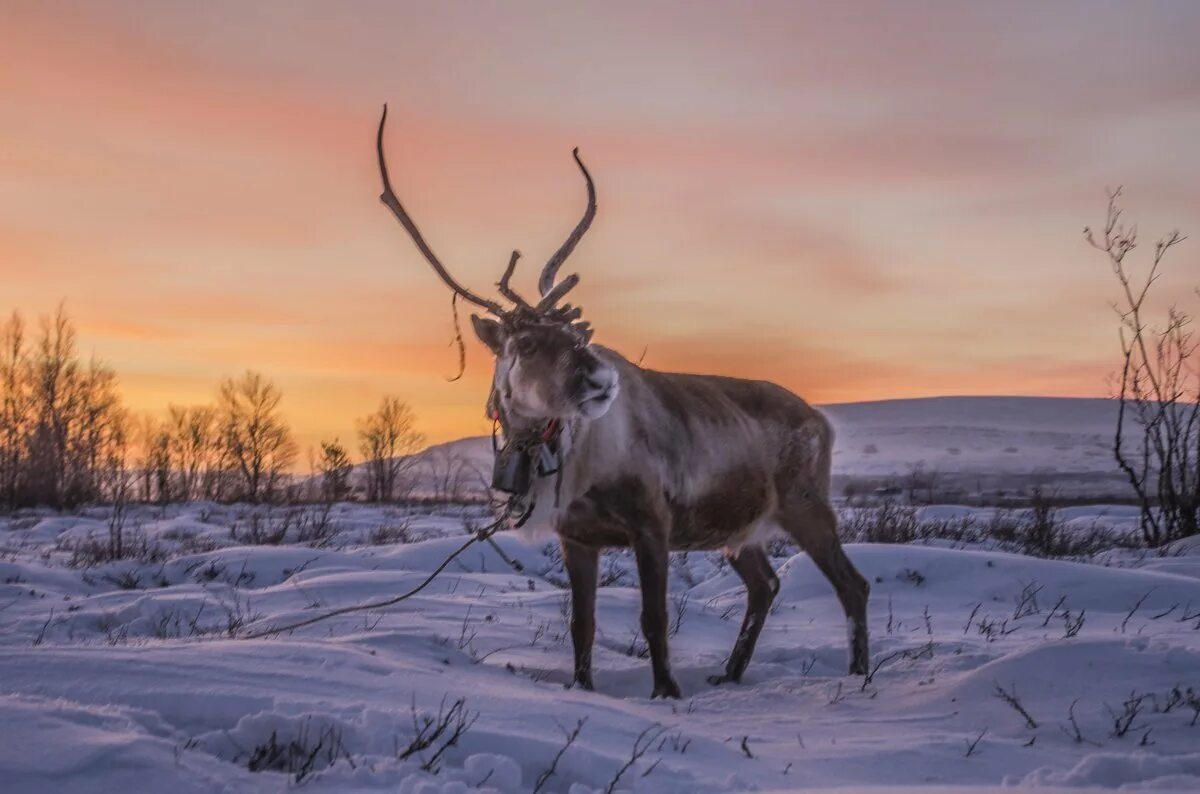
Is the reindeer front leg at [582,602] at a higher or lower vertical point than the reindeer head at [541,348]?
lower

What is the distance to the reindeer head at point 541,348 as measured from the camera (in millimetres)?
4266

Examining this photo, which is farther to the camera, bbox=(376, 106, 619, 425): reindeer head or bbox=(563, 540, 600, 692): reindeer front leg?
bbox=(563, 540, 600, 692): reindeer front leg

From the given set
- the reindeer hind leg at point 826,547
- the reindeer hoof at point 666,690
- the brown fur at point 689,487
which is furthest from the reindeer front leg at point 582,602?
the reindeer hind leg at point 826,547

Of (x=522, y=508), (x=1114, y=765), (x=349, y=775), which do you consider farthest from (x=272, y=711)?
(x=1114, y=765)

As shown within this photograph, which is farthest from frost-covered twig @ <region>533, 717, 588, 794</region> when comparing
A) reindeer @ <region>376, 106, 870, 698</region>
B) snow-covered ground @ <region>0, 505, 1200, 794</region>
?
reindeer @ <region>376, 106, 870, 698</region>

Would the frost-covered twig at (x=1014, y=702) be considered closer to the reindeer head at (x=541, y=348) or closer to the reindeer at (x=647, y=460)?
the reindeer at (x=647, y=460)

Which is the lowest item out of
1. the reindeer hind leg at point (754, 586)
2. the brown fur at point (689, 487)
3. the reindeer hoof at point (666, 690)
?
the reindeer hoof at point (666, 690)

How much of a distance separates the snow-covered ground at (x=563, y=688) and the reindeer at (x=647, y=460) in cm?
41

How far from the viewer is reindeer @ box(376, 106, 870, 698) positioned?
14.5ft

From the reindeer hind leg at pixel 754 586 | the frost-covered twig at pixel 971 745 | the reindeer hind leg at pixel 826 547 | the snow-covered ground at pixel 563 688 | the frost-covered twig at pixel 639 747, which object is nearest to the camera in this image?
the snow-covered ground at pixel 563 688

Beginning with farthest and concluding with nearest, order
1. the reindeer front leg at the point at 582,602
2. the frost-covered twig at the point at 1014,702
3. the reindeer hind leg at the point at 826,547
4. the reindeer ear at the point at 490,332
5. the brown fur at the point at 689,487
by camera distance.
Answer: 1. the reindeer hind leg at the point at 826,547
2. the reindeer front leg at the point at 582,602
3. the brown fur at the point at 689,487
4. the reindeer ear at the point at 490,332
5. the frost-covered twig at the point at 1014,702

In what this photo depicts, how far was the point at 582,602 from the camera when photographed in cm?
505

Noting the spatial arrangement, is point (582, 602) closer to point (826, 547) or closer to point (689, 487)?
point (689, 487)

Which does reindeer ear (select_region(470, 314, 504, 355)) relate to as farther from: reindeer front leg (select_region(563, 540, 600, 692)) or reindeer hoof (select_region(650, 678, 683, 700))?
reindeer hoof (select_region(650, 678, 683, 700))
